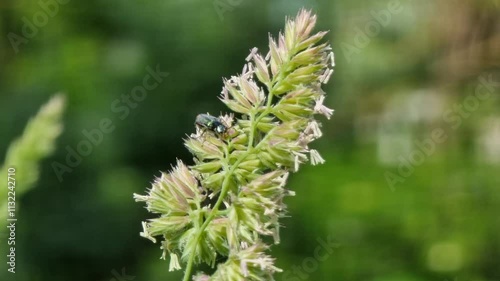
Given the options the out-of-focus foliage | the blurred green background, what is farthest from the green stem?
the blurred green background

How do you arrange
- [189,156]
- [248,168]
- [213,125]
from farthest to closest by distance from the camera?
1. [189,156]
2. [213,125]
3. [248,168]

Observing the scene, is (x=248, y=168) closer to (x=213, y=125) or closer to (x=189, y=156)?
(x=213, y=125)

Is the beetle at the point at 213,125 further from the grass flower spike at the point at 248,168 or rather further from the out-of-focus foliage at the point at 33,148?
the out-of-focus foliage at the point at 33,148

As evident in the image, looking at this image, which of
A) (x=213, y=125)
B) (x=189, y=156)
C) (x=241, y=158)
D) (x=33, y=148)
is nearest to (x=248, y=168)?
(x=241, y=158)

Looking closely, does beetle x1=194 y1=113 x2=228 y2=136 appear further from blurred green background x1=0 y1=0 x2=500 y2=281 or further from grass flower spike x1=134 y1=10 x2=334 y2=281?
A: blurred green background x1=0 y1=0 x2=500 y2=281

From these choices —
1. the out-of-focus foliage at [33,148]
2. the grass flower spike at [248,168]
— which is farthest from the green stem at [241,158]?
the out-of-focus foliage at [33,148]

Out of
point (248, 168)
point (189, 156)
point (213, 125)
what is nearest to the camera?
point (248, 168)
